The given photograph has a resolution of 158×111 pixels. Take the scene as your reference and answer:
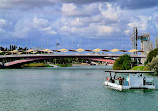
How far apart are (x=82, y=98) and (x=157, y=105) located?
1144cm

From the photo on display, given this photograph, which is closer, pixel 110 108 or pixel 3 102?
pixel 110 108

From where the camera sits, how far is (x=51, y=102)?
4200 cm

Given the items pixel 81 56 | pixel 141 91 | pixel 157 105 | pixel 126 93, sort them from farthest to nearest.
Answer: pixel 81 56 < pixel 141 91 < pixel 126 93 < pixel 157 105

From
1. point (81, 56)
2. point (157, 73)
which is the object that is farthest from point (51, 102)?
point (81, 56)

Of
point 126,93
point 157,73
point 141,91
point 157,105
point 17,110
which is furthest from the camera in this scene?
point 157,73

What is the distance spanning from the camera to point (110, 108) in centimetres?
3797

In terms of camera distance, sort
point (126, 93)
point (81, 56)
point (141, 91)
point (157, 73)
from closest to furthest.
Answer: point (126, 93), point (141, 91), point (157, 73), point (81, 56)

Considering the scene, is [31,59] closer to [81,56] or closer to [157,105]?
[81,56]

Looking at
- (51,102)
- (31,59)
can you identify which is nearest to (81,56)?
(31,59)

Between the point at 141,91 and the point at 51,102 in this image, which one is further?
the point at 141,91

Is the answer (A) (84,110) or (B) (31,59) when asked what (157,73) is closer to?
(A) (84,110)

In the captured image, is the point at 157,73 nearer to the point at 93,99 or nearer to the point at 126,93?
the point at 126,93

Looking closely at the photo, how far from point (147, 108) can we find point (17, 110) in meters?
16.5

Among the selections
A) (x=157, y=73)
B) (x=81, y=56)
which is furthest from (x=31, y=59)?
(x=157, y=73)
